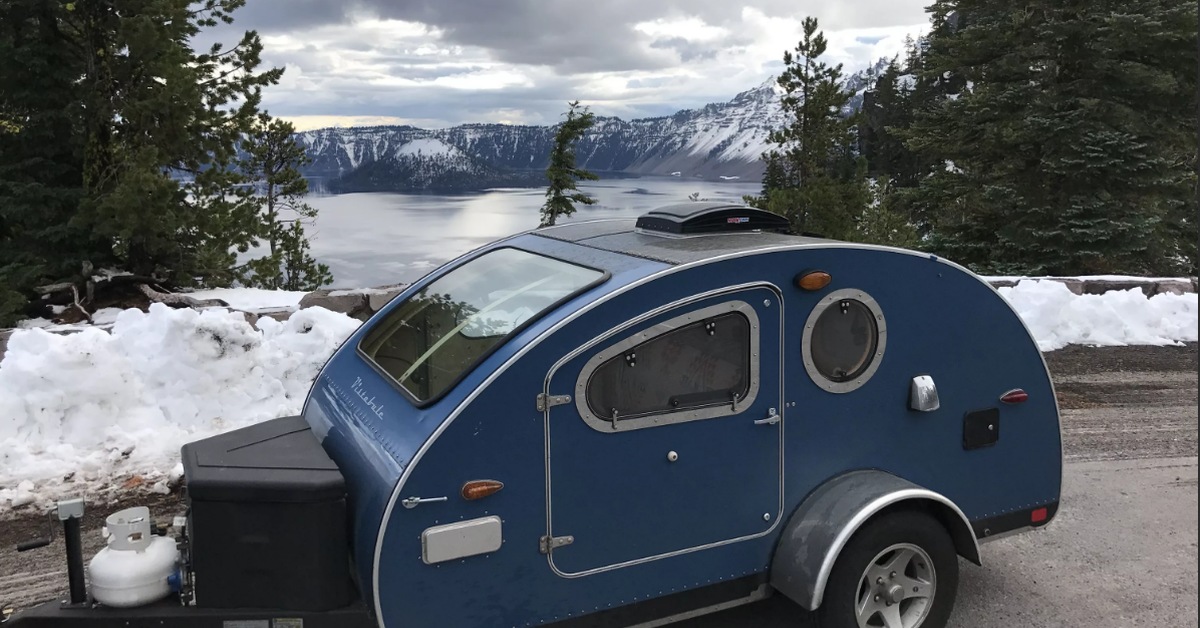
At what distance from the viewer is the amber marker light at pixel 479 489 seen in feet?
11.0

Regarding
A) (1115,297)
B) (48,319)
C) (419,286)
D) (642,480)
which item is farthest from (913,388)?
(48,319)

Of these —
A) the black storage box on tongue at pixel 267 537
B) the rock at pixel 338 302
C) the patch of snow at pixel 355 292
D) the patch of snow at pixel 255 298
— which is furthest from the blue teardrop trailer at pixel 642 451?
the patch of snow at pixel 255 298

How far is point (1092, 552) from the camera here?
554 cm

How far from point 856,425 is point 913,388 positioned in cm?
37

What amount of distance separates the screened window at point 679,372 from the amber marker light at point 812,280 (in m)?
0.33

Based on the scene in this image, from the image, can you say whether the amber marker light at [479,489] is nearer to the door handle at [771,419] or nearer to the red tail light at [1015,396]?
the door handle at [771,419]

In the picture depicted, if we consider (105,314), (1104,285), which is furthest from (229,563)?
(1104,285)

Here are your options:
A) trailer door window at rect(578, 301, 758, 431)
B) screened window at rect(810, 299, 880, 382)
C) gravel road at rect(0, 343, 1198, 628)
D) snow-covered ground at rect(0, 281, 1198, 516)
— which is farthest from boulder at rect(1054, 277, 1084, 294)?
trailer door window at rect(578, 301, 758, 431)

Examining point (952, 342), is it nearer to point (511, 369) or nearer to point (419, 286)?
point (511, 369)

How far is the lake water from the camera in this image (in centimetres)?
2567

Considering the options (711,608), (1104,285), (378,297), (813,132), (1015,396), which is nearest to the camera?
(711,608)

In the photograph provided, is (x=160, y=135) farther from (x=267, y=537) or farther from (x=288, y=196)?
(x=288, y=196)

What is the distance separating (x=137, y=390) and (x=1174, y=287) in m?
12.6

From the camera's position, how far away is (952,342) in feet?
14.5
